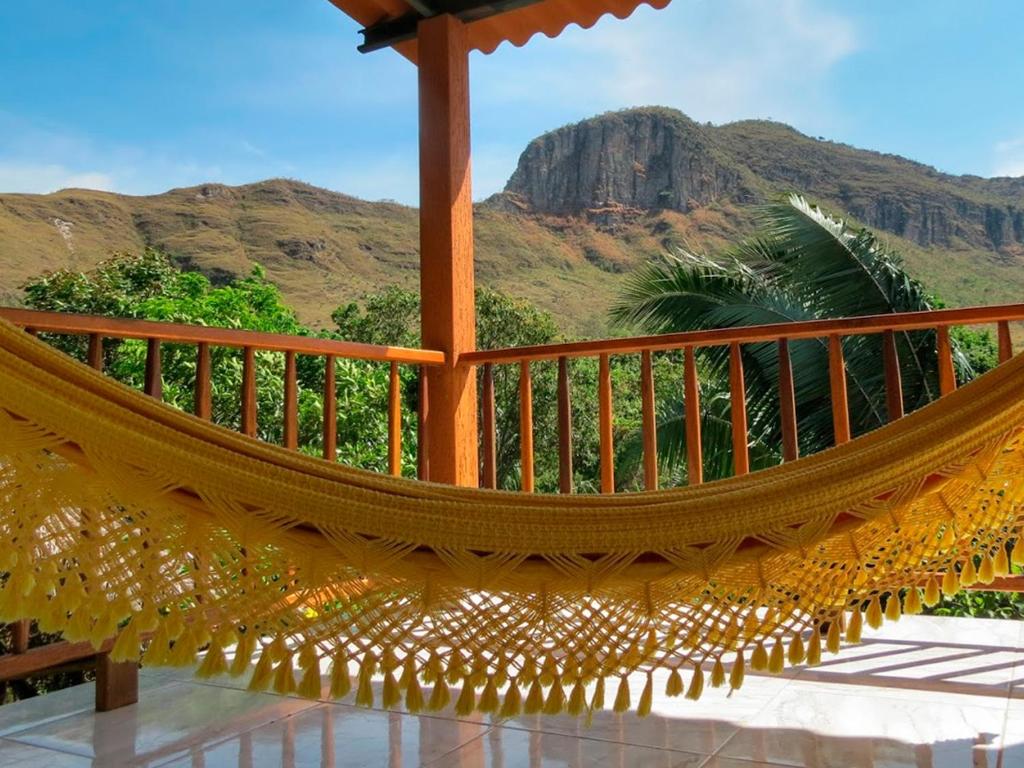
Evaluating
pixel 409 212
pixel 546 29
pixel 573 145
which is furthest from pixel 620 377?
pixel 546 29

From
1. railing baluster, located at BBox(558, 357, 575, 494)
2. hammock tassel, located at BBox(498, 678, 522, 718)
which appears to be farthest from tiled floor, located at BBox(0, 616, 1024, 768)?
railing baluster, located at BBox(558, 357, 575, 494)

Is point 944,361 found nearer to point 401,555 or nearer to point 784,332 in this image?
point 784,332

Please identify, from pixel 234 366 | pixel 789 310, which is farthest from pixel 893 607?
pixel 234 366

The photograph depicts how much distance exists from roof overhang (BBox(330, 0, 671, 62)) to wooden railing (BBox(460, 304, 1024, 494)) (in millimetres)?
1265

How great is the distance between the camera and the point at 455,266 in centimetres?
314

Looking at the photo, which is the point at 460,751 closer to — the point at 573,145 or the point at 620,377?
the point at 620,377

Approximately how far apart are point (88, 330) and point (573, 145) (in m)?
26.2

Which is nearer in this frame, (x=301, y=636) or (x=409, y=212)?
(x=301, y=636)

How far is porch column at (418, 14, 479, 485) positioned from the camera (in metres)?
3.10

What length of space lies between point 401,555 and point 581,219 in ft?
77.6

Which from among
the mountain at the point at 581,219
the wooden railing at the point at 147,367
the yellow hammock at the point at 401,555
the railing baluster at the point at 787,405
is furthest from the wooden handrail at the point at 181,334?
the mountain at the point at 581,219

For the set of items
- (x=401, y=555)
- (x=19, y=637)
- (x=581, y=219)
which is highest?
(x=581, y=219)

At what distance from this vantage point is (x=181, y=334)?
2084 millimetres

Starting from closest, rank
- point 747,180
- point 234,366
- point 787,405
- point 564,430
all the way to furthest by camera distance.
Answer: point 787,405, point 564,430, point 234,366, point 747,180
